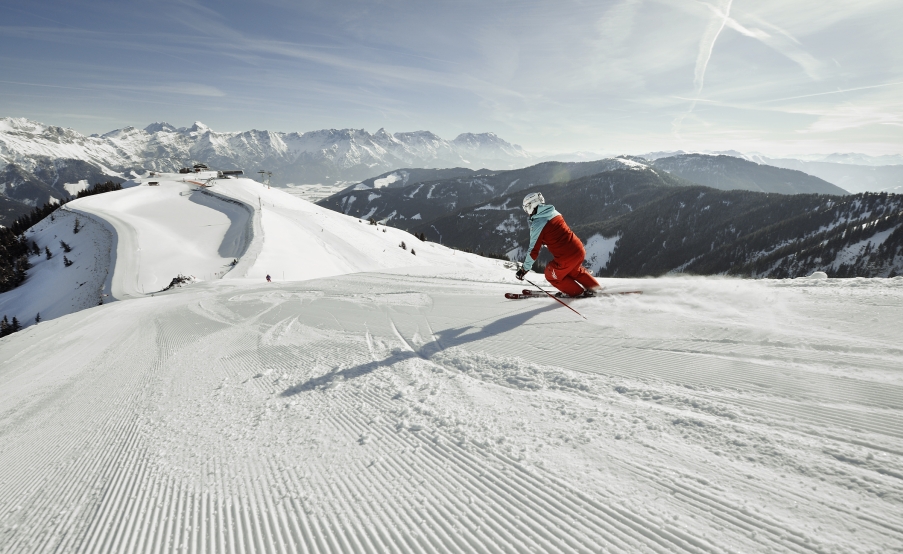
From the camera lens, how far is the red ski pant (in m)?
7.36

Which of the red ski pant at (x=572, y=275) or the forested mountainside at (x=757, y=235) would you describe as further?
the forested mountainside at (x=757, y=235)

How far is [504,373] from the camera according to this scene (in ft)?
14.7

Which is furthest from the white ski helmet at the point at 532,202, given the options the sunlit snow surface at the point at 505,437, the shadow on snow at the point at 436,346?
the sunlit snow surface at the point at 505,437

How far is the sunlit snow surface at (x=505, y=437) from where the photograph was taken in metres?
2.32

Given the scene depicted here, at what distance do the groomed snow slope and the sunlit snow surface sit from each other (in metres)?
0.02

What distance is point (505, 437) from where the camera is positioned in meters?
3.25

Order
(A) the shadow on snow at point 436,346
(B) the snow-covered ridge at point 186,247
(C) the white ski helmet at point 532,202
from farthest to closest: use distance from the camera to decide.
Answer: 1. (B) the snow-covered ridge at point 186,247
2. (C) the white ski helmet at point 532,202
3. (A) the shadow on snow at point 436,346

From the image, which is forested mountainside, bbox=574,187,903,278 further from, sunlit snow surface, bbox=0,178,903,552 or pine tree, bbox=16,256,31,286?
pine tree, bbox=16,256,31,286

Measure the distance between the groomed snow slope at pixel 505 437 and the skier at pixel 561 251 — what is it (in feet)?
4.29

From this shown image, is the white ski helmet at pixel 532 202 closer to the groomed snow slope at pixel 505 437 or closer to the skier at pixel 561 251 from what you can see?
the skier at pixel 561 251

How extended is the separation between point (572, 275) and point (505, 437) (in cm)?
492

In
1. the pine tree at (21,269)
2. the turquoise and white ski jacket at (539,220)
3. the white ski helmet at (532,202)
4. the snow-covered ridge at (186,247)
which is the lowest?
the pine tree at (21,269)

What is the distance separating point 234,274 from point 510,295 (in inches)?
738

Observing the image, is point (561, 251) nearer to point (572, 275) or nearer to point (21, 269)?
point (572, 275)
